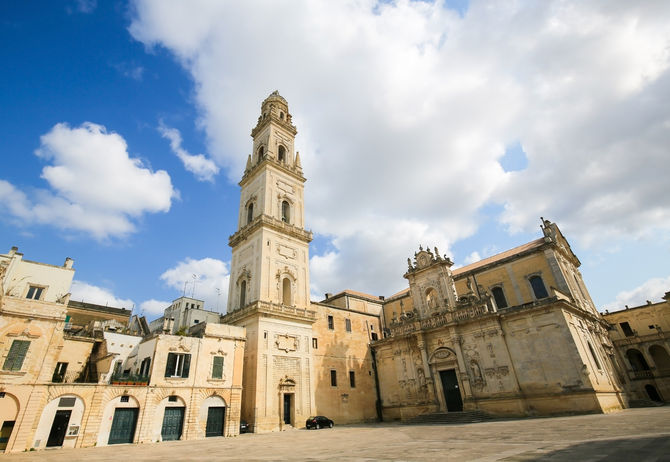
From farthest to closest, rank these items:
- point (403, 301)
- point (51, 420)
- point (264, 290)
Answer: point (403, 301), point (264, 290), point (51, 420)

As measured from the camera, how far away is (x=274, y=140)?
36.9 m

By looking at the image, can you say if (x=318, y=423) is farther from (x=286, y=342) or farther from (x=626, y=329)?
(x=626, y=329)

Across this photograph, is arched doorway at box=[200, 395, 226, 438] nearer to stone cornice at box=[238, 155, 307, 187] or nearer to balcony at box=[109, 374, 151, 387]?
balcony at box=[109, 374, 151, 387]

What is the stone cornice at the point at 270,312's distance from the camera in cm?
2630

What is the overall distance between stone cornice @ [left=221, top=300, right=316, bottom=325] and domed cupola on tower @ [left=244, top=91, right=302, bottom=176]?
14972 mm

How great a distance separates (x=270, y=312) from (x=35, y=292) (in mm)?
18547

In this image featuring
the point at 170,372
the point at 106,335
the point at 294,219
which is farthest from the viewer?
the point at 294,219

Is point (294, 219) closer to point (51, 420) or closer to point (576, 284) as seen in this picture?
point (51, 420)

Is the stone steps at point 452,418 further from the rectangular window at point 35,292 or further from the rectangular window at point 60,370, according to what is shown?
the rectangular window at point 35,292

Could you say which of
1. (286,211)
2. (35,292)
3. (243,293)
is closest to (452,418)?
(243,293)

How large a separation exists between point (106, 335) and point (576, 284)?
128 feet

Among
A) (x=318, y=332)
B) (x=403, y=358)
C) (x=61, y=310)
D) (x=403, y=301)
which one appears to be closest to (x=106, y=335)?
(x=61, y=310)

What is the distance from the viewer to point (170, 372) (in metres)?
20.5

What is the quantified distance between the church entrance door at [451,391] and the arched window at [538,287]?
31.4 ft
